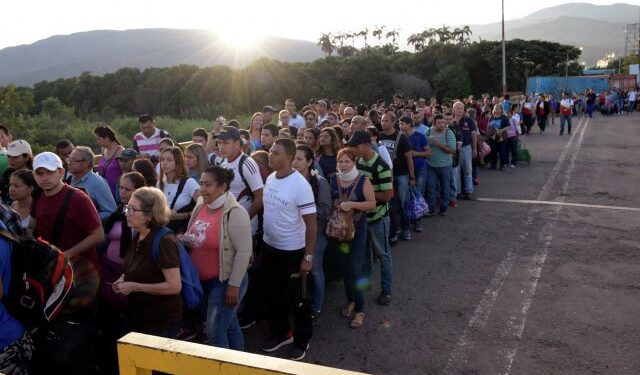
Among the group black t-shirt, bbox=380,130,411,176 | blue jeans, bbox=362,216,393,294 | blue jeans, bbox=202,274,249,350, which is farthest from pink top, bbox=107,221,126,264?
black t-shirt, bbox=380,130,411,176

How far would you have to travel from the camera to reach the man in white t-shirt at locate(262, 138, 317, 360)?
418 centimetres

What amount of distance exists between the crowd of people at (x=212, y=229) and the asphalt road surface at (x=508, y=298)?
33 centimetres

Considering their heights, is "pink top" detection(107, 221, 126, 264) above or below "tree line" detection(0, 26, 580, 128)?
below

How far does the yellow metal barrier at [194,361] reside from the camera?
168 centimetres

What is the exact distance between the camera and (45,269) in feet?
8.87

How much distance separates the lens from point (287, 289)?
4426 millimetres

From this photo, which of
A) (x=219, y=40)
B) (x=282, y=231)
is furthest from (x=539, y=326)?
(x=219, y=40)

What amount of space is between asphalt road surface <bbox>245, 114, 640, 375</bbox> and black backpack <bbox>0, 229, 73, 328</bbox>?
2.28 meters

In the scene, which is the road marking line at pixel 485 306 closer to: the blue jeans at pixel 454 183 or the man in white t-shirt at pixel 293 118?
the blue jeans at pixel 454 183

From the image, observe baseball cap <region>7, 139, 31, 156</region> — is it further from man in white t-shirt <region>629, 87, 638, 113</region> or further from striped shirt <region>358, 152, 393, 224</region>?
man in white t-shirt <region>629, 87, 638, 113</region>

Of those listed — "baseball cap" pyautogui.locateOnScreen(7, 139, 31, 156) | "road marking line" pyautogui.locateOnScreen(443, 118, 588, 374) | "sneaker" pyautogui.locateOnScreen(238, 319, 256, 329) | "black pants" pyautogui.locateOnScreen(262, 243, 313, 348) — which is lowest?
"road marking line" pyautogui.locateOnScreen(443, 118, 588, 374)

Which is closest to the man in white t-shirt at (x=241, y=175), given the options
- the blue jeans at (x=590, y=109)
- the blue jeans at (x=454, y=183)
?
the blue jeans at (x=454, y=183)

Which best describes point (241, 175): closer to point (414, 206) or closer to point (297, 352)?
point (297, 352)

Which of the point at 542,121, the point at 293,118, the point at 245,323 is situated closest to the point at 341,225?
the point at 245,323
